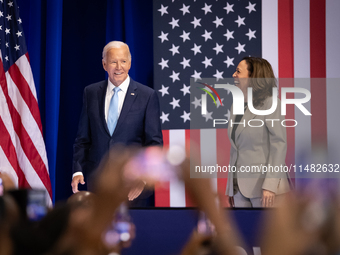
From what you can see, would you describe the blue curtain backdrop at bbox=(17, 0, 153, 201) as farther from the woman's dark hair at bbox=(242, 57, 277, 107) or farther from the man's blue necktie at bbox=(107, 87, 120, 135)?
the woman's dark hair at bbox=(242, 57, 277, 107)

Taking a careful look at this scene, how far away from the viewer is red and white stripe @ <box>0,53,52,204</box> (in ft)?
8.98

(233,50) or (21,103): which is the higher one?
(233,50)

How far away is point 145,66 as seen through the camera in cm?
322

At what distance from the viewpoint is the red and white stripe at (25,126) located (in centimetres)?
274

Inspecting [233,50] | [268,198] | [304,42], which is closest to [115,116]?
[268,198]

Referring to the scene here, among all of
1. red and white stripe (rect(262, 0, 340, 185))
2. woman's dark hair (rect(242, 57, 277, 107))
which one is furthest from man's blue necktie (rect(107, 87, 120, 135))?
red and white stripe (rect(262, 0, 340, 185))

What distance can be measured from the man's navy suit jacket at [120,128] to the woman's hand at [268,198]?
0.66 m

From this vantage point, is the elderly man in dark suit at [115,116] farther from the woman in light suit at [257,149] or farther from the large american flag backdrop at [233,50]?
the large american flag backdrop at [233,50]

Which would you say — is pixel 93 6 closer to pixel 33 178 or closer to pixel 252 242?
pixel 33 178

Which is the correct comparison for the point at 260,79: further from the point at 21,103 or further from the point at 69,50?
the point at 69,50

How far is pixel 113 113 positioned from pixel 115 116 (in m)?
0.02

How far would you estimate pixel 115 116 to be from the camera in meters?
2.30

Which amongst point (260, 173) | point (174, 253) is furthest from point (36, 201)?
point (260, 173)

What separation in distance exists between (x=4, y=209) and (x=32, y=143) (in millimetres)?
2777
